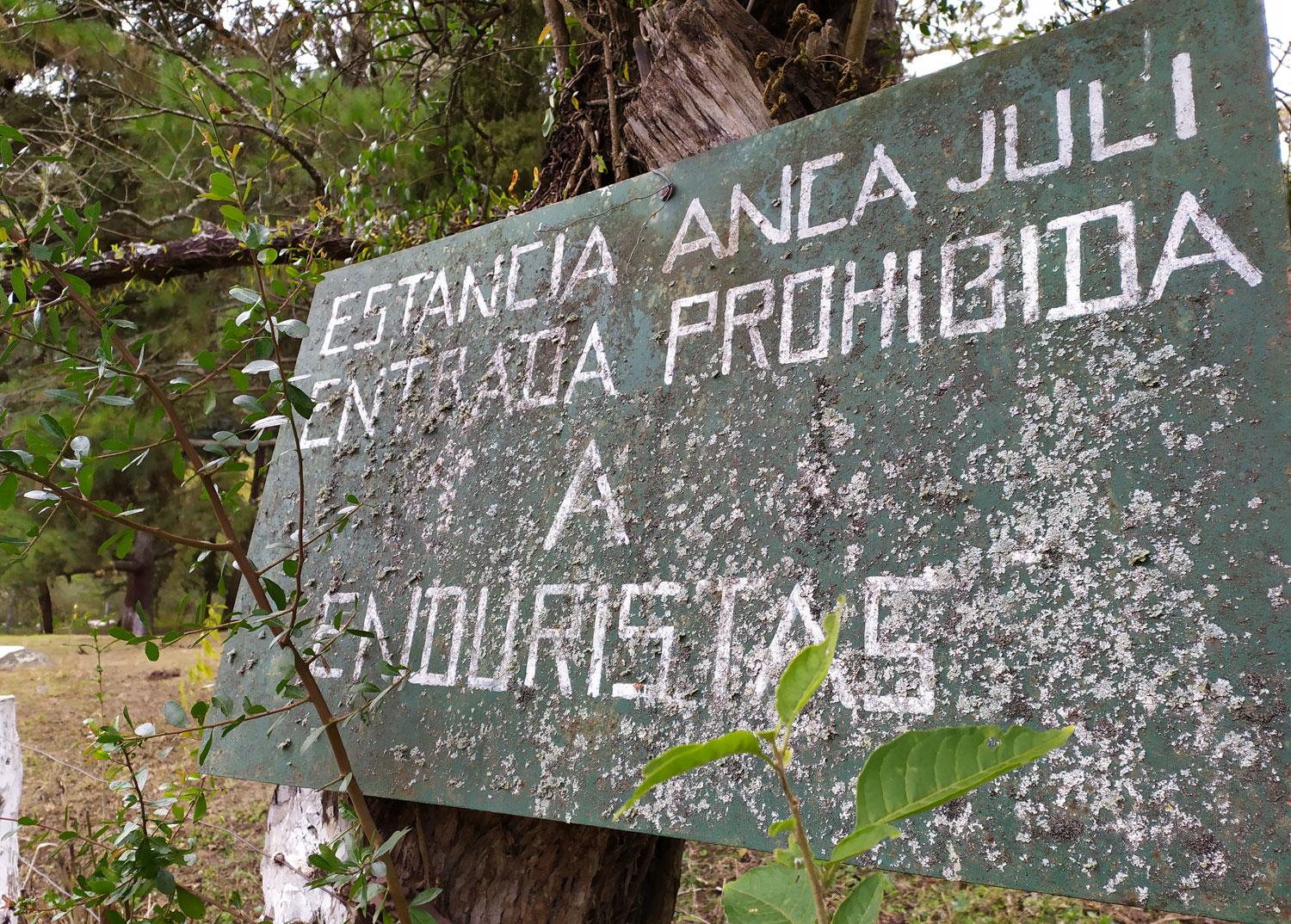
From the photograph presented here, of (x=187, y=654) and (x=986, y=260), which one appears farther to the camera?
(x=187, y=654)

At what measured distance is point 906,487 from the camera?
994 millimetres

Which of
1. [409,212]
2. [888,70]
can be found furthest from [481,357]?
[409,212]

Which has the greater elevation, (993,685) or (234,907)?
(993,685)

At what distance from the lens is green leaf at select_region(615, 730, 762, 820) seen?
43 cm

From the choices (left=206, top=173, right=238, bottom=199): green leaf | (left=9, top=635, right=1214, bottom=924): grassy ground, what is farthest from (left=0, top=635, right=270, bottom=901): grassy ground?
(left=206, top=173, right=238, bottom=199): green leaf

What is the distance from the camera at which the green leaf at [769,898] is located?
1.83ft

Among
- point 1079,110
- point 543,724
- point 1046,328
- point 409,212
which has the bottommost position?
point 543,724

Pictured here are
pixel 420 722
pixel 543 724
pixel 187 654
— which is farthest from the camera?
pixel 187 654

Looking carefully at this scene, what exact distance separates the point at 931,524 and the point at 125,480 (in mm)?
9275

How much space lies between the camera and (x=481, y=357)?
1500 millimetres

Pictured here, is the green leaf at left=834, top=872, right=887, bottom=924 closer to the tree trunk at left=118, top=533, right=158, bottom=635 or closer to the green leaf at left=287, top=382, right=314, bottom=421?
the green leaf at left=287, top=382, right=314, bottom=421

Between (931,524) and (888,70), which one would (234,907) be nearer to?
(931,524)

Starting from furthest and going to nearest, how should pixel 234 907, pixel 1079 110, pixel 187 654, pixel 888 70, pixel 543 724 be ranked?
1. pixel 187 654
2. pixel 888 70
3. pixel 234 907
4. pixel 543 724
5. pixel 1079 110

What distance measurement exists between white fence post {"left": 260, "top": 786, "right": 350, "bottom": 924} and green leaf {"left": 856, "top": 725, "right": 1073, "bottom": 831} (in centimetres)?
125
